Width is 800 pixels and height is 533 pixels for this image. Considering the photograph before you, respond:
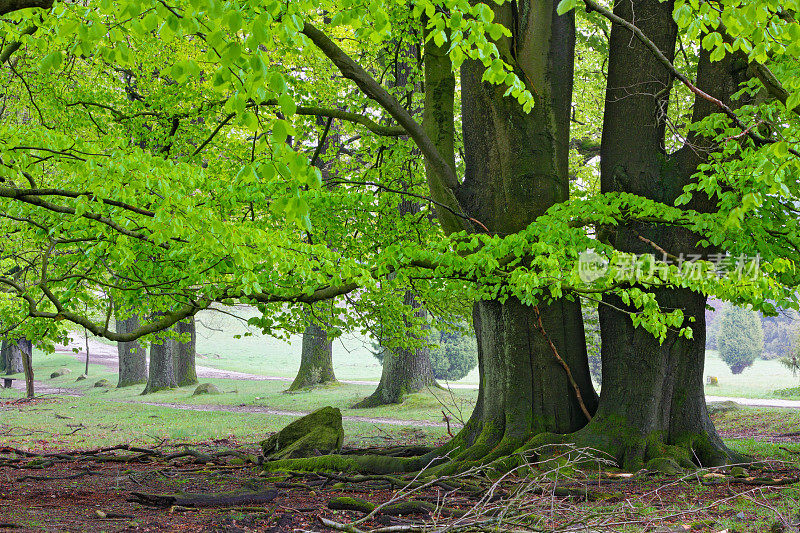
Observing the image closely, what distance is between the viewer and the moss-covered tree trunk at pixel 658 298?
788 centimetres

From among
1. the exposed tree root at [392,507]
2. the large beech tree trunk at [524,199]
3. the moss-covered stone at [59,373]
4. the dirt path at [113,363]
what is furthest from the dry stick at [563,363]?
the moss-covered stone at [59,373]

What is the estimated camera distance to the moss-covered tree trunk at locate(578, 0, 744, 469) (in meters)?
7.88

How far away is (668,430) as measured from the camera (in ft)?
26.5

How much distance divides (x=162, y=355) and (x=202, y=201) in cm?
1843

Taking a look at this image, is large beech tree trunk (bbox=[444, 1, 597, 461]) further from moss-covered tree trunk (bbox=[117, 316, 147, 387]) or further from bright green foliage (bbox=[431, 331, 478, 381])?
bright green foliage (bbox=[431, 331, 478, 381])

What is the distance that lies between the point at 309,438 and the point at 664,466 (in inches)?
195

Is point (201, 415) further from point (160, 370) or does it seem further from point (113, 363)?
point (113, 363)

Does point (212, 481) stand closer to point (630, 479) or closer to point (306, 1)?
point (630, 479)

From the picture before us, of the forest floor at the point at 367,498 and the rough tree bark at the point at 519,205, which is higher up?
the rough tree bark at the point at 519,205

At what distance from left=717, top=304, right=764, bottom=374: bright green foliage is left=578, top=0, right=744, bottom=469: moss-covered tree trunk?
52599 millimetres

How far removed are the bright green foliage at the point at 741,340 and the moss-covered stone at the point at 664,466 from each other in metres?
53.5

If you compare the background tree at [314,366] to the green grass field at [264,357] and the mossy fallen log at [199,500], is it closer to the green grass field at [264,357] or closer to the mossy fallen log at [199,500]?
the mossy fallen log at [199,500]

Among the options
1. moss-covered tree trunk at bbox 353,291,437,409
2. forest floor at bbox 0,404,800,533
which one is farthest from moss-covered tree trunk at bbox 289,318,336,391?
forest floor at bbox 0,404,800,533

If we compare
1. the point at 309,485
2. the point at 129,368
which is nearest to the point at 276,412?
the point at 309,485
